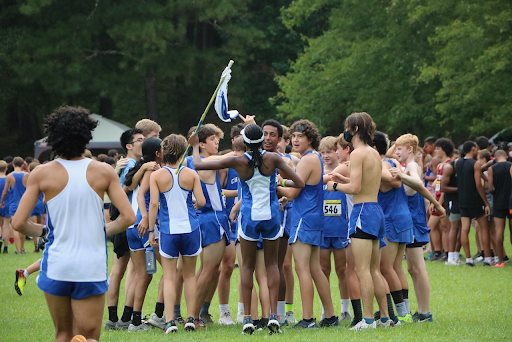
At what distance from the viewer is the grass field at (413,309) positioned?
7.02 m

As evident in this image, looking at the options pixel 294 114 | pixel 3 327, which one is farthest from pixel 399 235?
pixel 294 114

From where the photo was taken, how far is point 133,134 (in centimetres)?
823

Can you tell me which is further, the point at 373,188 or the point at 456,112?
the point at 456,112

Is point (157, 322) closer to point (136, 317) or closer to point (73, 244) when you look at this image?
point (136, 317)

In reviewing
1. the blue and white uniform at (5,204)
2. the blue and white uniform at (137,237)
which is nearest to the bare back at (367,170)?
the blue and white uniform at (137,237)

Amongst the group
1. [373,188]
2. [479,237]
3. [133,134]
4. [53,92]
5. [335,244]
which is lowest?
[479,237]

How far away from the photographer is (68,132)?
472cm

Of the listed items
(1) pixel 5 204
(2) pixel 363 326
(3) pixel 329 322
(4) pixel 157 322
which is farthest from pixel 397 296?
(1) pixel 5 204

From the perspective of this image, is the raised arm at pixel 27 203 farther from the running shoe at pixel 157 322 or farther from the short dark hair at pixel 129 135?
the short dark hair at pixel 129 135

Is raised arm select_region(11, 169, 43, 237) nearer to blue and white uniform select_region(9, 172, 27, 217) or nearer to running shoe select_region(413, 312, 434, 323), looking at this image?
running shoe select_region(413, 312, 434, 323)

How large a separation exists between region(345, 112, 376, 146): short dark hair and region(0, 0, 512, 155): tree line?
44.9 ft

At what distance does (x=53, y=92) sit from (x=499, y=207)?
23244mm

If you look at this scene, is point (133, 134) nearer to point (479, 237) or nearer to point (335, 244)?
point (335, 244)

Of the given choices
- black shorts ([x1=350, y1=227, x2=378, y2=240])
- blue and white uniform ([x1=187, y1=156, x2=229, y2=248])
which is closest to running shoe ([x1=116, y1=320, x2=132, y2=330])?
blue and white uniform ([x1=187, y1=156, x2=229, y2=248])
